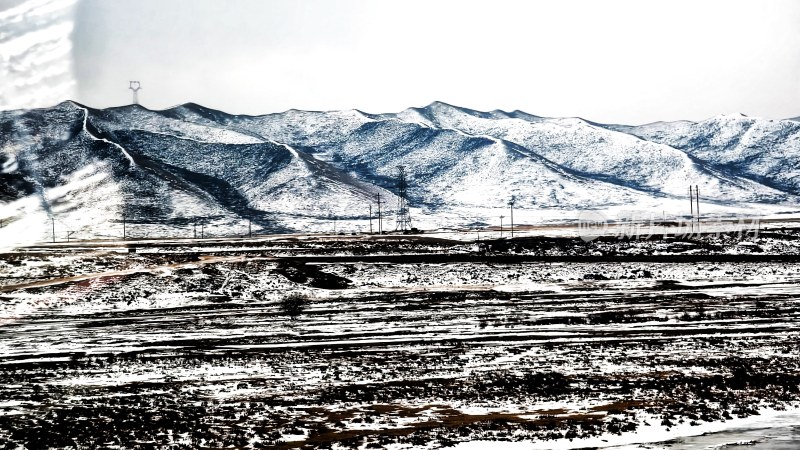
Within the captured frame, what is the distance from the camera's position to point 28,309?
5359 cm

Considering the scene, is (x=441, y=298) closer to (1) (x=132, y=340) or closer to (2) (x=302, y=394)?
(1) (x=132, y=340)

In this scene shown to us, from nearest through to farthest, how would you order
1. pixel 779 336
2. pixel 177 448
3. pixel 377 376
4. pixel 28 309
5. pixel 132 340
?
pixel 177 448 < pixel 377 376 < pixel 779 336 < pixel 132 340 < pixel 28 309

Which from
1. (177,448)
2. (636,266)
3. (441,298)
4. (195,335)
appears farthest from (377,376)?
(636,266)

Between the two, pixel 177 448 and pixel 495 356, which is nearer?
pixel 177 448

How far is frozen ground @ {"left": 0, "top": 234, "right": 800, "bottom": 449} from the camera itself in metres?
23.0

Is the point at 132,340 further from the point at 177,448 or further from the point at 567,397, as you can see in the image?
the point at 567,397

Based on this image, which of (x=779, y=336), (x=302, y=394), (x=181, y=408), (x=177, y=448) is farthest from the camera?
(x=779, y=336)

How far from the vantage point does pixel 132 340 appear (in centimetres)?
4006

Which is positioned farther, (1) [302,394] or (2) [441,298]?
(2) [441,298]

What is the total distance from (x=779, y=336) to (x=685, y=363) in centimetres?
841

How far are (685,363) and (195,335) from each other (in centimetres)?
2433

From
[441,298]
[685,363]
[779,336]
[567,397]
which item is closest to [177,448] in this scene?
[567,397]

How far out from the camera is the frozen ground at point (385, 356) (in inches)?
906

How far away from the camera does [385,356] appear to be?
3391cm
